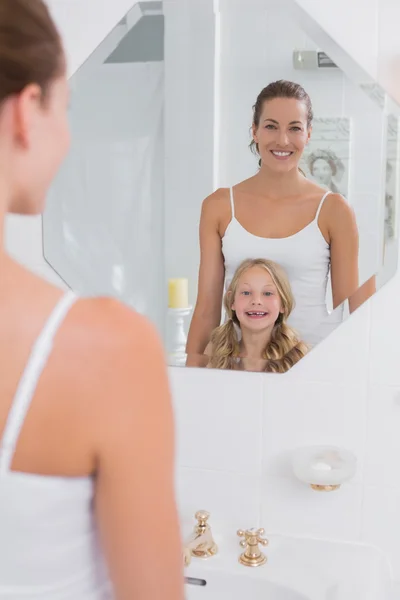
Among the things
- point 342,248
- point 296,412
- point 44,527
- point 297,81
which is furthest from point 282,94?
point 44,527

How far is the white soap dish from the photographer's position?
1117 mm

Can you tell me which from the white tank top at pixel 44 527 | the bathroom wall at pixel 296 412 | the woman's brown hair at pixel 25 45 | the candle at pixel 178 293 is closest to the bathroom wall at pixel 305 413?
the bathroom wall at pixel 296 412

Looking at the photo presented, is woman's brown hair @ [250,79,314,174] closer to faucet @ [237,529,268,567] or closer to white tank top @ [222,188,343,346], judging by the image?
white tank top @ [222,188,343,346]

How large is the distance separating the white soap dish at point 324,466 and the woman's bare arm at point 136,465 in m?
0.62

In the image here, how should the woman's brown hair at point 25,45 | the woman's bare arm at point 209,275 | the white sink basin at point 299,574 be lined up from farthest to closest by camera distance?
the woman's bare arm at point 209,275 < the white sink basin at point 299,574 < the woman's brown hair at point 25,45

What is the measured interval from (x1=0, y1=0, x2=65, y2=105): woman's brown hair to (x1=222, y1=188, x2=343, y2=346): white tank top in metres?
0.74

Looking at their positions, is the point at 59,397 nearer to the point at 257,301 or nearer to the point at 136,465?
the point at 136,465

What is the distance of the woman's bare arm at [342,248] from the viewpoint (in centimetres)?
114

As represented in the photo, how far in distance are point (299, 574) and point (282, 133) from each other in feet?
2.39

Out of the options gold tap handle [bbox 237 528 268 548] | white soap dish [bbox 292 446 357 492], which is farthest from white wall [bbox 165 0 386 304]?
gold tap handle [bbox 237 528 268 548]

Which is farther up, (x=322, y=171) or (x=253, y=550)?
(x=322, y=171)

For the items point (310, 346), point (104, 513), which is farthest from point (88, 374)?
point (310, 346)

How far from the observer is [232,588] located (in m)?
1.14

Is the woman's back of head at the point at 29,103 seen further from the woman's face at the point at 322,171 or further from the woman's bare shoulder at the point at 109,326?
the woman's face at the point at 322,171
